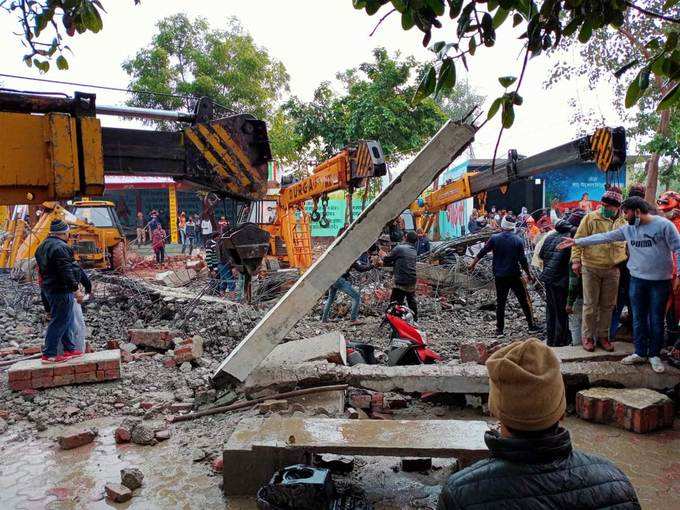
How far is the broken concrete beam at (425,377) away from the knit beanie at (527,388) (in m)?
3.44

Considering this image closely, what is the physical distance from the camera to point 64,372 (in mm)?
5688

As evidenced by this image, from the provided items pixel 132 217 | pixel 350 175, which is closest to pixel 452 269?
pixel 350 175

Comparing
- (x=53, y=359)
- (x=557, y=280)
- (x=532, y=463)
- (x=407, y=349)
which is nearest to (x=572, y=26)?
(x=532, y=463)

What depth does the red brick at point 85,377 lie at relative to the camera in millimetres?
5742

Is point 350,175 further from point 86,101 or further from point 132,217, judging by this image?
point 132,217

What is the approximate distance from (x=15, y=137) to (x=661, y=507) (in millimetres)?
4637

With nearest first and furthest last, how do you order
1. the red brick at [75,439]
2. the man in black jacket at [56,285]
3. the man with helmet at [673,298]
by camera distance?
the red brick at [75,439]
the man with helmet at [673,298]
the man in black jacket at [56,285]

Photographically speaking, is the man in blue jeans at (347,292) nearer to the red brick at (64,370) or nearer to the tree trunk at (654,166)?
the red brick at (64,370)

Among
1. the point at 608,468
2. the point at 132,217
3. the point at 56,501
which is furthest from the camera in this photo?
the point at 132,217

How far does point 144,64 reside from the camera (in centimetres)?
2022

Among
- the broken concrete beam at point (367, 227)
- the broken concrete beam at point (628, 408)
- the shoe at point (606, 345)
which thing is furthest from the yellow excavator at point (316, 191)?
the broken concrete beam at point (628, 408)

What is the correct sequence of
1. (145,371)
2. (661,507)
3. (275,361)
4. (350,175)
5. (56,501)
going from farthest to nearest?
(350,175) < (145,371) < (275,361) < (56,501) < (661,507)

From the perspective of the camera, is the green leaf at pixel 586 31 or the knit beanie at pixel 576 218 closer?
the green leaf at pixel 586 31

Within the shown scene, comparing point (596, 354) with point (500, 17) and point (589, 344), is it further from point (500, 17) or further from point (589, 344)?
point (500, 17)
